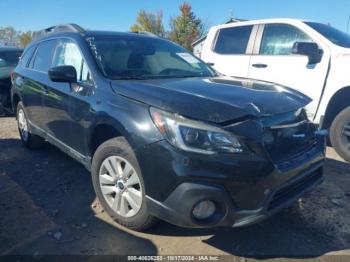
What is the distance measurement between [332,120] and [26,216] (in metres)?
4.25

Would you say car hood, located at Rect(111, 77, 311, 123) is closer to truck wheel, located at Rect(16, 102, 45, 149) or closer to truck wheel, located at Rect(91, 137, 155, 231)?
truck wheel, located at Rect(91, 137, 155, 231)

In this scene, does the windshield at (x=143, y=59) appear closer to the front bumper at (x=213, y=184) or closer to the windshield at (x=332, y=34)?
the front bumper at (x=213, y=184)

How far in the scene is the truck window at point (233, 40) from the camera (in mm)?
6133

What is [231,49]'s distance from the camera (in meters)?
6.35

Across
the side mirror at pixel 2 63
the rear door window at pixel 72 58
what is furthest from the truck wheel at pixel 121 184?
the side mirror at pixel 2 63

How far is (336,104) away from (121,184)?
11.7 ft

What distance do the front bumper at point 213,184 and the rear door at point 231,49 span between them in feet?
11.9

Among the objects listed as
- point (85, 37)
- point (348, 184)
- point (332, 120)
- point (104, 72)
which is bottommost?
point (348, 184)

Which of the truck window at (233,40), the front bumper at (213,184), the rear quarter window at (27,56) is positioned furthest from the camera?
the truck window at (233,40)

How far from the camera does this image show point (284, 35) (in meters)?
5.65

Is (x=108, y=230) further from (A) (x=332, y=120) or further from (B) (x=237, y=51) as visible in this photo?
(B) (x=237, y=51)

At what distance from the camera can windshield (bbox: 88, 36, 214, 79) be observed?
3497mm

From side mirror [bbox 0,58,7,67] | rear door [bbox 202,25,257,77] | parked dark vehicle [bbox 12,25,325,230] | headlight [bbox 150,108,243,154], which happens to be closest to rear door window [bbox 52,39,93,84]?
parked dark vehicle [bbox 12,25,325,230]

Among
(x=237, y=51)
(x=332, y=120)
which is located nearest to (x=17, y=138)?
(x=237, y=51)
